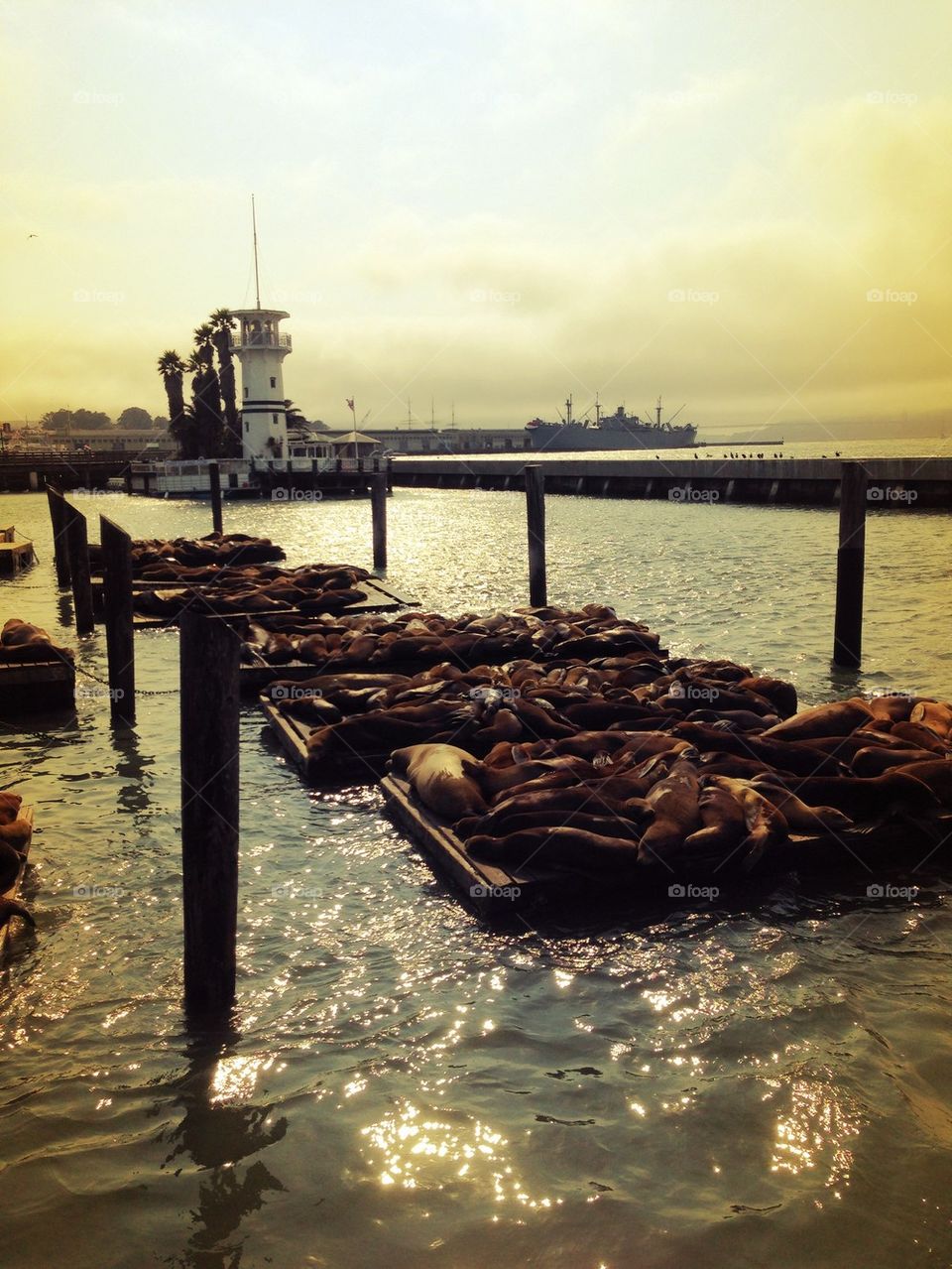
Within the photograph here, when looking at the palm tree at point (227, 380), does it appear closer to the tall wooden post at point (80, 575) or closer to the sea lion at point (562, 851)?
the tall wooden post at point (80, 575)

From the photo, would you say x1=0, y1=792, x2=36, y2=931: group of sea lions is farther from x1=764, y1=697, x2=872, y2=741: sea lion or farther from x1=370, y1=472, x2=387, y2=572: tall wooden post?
x1=370, y1=472, x2=387, y2=572: tall wooden post

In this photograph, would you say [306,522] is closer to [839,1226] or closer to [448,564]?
[448,564]

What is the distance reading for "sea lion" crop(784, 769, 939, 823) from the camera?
7695 millimetres

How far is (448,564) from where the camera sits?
103 feet

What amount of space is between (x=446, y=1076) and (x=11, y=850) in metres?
3.30

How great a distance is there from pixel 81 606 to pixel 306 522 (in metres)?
32.5

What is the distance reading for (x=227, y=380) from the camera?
286 feet

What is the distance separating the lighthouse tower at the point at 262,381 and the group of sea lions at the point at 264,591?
5047cm

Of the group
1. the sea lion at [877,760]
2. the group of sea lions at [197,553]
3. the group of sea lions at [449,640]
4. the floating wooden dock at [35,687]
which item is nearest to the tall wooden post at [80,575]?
the group of sea lions at [449,640]

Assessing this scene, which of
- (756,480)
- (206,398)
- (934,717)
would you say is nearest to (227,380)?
(206,398)

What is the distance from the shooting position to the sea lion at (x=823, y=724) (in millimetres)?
8884

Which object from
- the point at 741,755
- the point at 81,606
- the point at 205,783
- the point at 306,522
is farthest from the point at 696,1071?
the point at 306,522

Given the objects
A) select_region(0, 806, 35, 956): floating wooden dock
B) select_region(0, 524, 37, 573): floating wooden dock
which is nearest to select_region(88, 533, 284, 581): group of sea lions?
select_region(0, 524, 37, 573): floating wooden dock

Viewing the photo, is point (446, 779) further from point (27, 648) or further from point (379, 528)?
point (379, 528)
